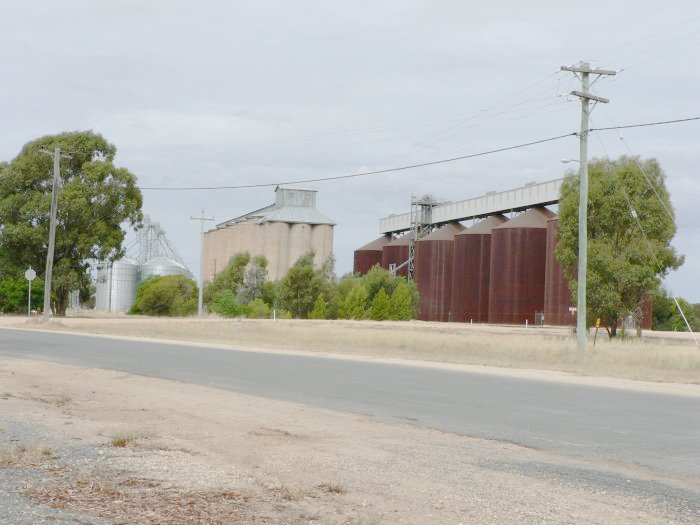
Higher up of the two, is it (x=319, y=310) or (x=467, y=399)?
(x=319, y=310)

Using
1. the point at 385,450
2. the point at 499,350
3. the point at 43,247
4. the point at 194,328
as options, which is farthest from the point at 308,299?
the point at 385,450

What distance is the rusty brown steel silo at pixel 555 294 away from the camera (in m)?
66.2

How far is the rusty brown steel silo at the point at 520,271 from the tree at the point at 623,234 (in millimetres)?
25725

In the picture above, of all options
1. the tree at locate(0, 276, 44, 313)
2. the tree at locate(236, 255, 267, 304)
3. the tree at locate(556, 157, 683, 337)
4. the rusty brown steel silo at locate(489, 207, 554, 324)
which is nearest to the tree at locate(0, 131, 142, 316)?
the tree at locate(0, 276, 44, 313)

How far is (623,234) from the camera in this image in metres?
46.4

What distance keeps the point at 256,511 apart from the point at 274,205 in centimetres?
11035

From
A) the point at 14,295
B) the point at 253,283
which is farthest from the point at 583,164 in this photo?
the point at 253,283

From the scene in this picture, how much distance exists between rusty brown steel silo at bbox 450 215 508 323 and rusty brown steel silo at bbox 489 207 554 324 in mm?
5398

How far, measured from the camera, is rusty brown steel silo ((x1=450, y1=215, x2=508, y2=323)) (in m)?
80.4

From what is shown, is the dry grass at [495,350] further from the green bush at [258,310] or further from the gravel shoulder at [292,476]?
the green bush at [258,310]

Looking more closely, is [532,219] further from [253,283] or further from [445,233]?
[253,283]

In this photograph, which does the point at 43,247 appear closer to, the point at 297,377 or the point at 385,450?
the point at 297,377

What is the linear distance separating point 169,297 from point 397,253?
76.6 ft

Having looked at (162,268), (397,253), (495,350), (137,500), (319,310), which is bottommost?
(137,500)
